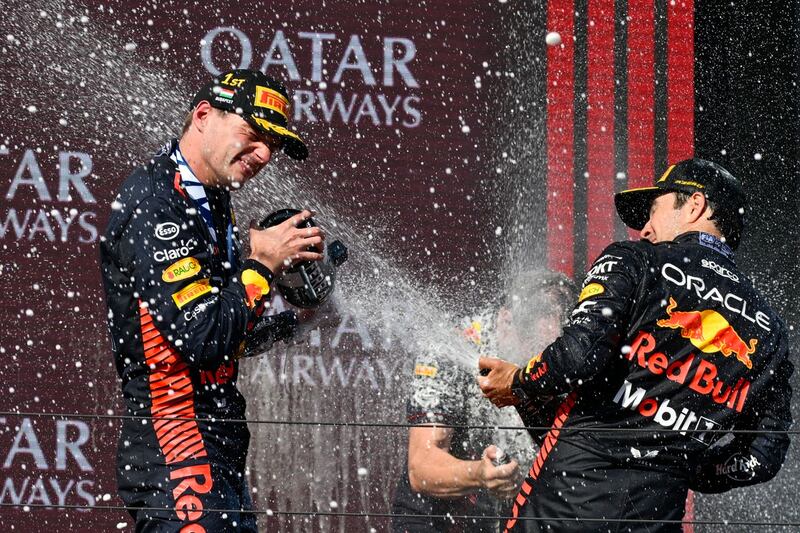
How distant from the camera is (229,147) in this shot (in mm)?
2629

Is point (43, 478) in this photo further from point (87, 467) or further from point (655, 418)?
point (655, 418)

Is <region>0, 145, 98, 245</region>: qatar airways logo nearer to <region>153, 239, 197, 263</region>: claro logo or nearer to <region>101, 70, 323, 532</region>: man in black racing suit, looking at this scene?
<region>101, 70, 323, 532</region>: man in black racing suit

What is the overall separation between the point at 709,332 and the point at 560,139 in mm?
2044

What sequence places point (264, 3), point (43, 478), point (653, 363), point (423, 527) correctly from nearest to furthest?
point (653, 363)
point (423, 527)
point (43, 478)
point (264, 3)

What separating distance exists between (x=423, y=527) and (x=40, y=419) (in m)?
1.63

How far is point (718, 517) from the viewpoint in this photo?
478cm

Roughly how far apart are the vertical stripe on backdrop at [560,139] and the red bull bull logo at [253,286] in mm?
2285

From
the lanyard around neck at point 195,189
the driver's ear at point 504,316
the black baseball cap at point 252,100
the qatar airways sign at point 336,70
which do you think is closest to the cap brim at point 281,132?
the black baseball cap at point 252,100

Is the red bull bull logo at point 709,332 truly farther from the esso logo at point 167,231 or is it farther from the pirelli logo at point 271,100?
the esso logo at point 167,231

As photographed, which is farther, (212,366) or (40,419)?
(40,419)

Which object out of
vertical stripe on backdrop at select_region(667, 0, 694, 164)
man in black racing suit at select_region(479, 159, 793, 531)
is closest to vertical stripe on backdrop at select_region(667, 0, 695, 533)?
vertical stripe on backdrop at select_region(667, 0, 694, 164)

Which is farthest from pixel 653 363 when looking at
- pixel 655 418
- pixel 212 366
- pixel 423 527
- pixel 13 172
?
pixel 13 172

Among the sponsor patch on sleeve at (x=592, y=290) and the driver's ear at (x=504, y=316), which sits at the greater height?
the sponsor patch on sleeve at (x=592, y=290)

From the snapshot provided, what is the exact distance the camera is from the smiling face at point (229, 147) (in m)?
2.63
